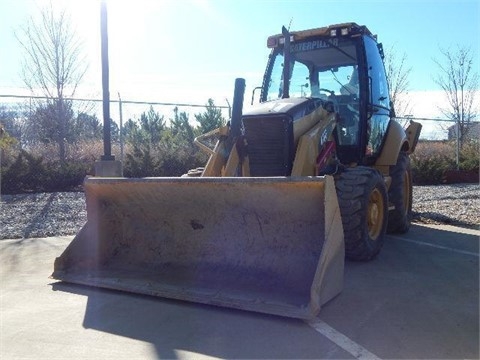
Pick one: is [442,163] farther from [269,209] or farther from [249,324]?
[249,324]

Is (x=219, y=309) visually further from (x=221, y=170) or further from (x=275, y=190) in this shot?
(x=221, y=170)

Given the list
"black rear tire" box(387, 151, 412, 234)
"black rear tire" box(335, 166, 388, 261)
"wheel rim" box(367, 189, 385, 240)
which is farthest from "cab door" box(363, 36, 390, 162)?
"black rear tire" box(335, 166, 388, 261)

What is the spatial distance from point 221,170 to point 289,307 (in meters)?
2.45

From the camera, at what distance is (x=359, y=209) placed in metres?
5.15

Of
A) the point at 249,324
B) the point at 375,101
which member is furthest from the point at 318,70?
the point at 249,324

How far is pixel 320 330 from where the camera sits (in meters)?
3.73

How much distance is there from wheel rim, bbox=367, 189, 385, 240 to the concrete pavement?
533mm

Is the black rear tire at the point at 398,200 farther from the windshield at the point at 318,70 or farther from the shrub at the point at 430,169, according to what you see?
the shrub at the point at 430,169

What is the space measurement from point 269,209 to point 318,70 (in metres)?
3.09

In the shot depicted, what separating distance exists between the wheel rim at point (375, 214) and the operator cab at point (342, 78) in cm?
95

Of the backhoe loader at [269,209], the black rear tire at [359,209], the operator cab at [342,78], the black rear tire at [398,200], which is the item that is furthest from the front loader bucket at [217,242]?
the black rear tire at [398,200]

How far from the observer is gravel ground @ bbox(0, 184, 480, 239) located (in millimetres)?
8266

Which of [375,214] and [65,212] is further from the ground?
[375,214]

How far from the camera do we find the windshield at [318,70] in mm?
6734
